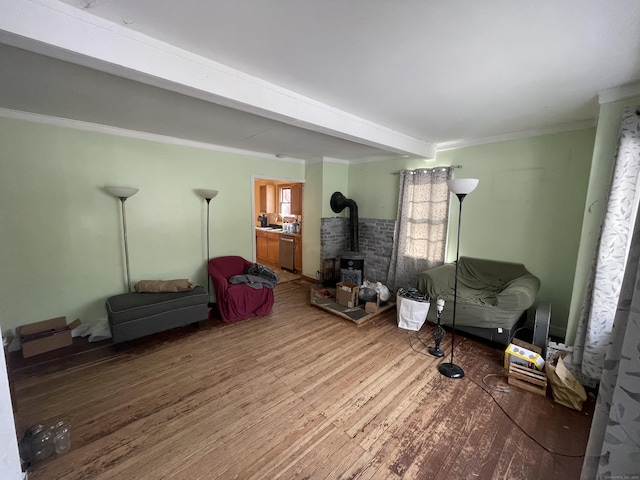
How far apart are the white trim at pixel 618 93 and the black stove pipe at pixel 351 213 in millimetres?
3198

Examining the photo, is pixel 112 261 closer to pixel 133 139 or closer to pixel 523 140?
pixel 133 139

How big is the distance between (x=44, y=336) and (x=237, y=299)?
6.17 feet

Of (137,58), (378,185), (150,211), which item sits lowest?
(150,211)

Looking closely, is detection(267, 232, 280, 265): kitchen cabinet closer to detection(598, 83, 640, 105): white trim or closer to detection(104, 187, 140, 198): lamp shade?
detection(104, 187, 140, 198): lamp shade

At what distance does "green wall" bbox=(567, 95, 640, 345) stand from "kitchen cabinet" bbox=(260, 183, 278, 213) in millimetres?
5564

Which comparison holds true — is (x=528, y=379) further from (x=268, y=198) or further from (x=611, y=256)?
(x=268, y=198)

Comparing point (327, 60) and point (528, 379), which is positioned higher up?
point (327, 60)

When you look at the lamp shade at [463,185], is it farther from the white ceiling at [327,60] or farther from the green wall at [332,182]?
the green wall at [332,182]

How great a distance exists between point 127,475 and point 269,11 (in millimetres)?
2590

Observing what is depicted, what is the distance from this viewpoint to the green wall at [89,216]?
101 inches

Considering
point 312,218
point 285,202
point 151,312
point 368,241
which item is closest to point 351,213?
point 368,241

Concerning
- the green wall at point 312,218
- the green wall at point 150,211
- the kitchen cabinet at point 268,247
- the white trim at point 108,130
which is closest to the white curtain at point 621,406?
the green wall at point 150,211

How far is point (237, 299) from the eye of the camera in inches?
129

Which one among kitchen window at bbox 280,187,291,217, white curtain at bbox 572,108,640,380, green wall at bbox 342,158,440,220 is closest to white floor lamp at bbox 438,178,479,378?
white curtain at bbox 572,108,640,380
